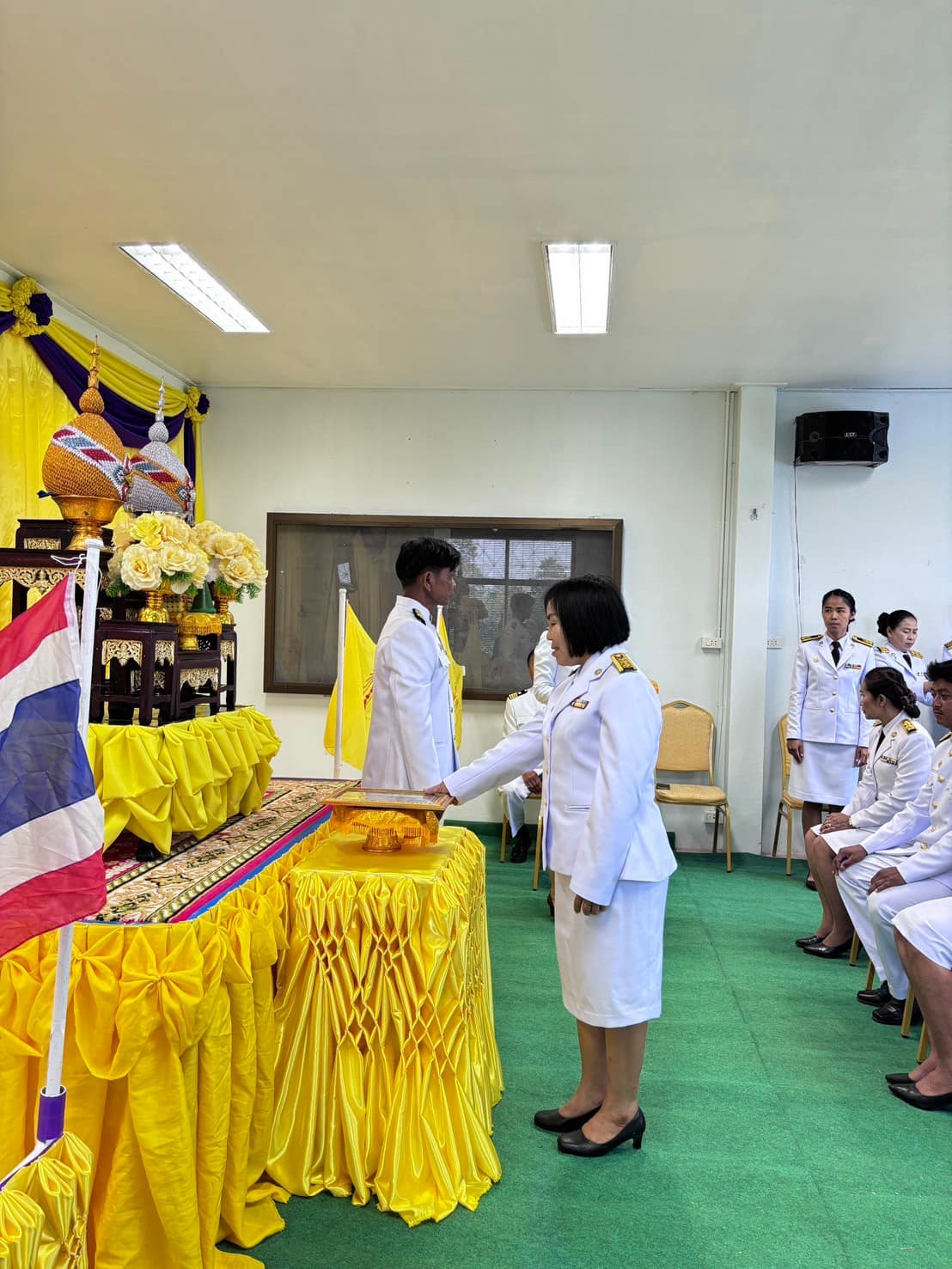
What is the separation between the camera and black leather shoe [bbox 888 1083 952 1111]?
309 cm

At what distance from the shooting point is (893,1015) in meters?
3.81

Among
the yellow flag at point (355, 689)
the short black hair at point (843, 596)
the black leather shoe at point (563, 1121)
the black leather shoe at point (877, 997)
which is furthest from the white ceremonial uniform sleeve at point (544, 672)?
the black leather shoe at point (563, 1121)

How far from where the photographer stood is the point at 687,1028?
12.1ft

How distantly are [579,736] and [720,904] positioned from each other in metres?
3.35

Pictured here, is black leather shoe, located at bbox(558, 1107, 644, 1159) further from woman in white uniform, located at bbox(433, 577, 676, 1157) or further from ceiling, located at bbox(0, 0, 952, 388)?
ceiling, located at bbox(0, 0, 952, 388)

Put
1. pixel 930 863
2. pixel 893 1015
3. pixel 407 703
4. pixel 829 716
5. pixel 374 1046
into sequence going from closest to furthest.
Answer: pixel 374 1046 → pixel 407 703 → pixel 930 863 → pixel 893 1015 → pixel 829 716

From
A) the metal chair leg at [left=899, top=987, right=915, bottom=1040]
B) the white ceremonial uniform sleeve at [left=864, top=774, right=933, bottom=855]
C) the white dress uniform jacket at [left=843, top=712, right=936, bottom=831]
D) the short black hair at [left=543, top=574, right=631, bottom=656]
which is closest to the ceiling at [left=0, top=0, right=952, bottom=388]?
the short black hair at [left=543, top=574, right=631, bottom=656]

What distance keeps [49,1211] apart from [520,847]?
17.2 ft

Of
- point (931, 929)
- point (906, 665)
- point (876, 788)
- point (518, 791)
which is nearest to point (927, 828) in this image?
point (876, 788)

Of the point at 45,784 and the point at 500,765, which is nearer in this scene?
the point at 45,784

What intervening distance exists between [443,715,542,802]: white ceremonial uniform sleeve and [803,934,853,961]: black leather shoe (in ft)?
8.21

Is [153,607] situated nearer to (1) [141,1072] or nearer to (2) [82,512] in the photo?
(2) [82,512]

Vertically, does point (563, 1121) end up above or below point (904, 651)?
below

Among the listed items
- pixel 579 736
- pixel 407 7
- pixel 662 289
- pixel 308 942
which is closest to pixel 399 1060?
pixel 308 942
